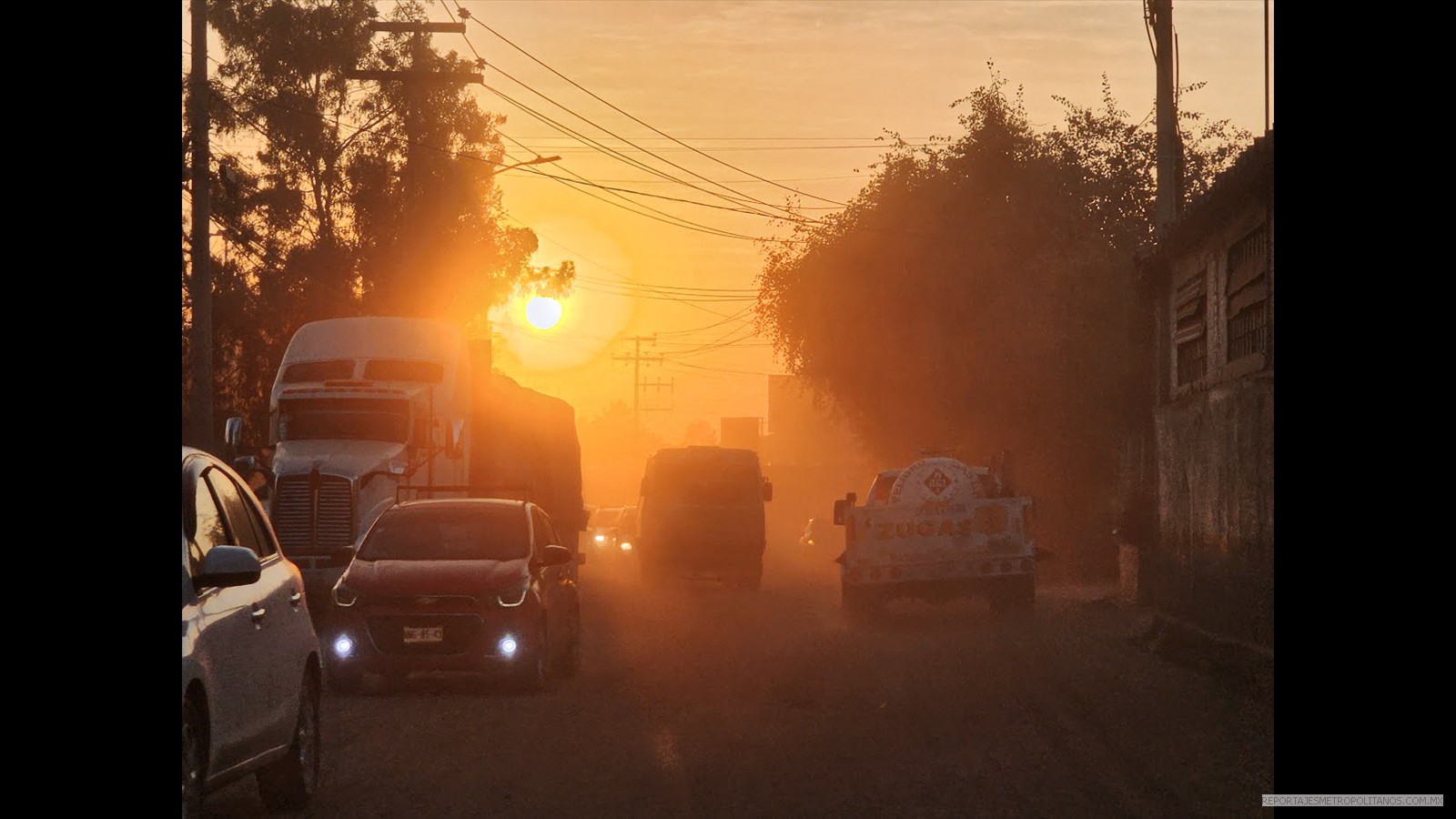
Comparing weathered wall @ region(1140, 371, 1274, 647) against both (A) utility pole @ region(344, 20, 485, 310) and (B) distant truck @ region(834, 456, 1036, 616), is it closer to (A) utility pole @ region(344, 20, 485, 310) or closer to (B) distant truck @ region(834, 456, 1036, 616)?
(B) distant truck @ region(834, 456, 1036, 616)

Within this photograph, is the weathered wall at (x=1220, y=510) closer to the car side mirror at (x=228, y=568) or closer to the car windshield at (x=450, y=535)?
the car windshield at (x=450, y=535)

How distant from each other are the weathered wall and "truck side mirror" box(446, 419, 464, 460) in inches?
431

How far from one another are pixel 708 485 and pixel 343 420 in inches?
392

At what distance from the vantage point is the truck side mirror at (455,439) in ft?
94.2

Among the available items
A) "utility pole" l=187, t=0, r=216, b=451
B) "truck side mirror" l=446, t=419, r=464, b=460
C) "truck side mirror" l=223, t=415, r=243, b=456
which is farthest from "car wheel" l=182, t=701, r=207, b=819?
"truck side mirror" l=446, t=419, r=464, b=460

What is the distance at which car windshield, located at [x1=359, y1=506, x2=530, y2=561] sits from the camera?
1730cm

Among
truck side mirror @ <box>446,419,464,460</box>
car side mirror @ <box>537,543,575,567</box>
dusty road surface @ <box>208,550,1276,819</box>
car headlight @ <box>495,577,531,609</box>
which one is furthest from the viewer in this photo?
truck side mirror @ <box>446,419,464,460</box>

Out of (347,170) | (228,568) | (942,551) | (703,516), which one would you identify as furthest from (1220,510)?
(347,170)

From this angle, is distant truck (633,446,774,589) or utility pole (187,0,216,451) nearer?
utility pole (187,0,216,451)

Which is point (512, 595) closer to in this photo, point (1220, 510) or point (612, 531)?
point (1220, 510)

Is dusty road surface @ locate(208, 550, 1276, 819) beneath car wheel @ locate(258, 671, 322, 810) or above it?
beneath

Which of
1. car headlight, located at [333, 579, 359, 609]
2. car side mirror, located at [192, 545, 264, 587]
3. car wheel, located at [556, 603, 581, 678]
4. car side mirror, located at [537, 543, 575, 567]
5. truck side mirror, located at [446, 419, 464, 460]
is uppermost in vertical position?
truck side mirror, located at [446, 419, 464, 460]

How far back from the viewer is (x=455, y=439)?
2898cm
